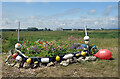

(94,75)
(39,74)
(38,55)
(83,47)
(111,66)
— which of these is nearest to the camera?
(94,75)

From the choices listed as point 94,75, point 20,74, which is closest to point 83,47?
point 94,75

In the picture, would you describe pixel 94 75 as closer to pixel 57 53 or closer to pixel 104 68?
pixel 104 68

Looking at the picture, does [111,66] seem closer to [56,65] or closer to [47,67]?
[56,65]

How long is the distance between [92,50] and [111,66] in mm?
1636

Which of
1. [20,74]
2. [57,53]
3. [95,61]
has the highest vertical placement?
[57,53]

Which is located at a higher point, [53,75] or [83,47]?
[83,47]

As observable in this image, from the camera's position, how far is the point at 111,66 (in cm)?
600

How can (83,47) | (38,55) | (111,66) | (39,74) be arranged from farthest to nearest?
1. (83,47)
2. (38,55)
3. (111,66)
4. (39,74)

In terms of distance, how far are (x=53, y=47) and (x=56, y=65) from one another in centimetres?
100

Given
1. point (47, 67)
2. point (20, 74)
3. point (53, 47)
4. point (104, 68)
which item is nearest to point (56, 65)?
point (47, 67)

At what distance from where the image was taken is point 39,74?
550cm

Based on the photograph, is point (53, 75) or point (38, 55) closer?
point (53, 75)

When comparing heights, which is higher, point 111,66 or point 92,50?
point 92,50

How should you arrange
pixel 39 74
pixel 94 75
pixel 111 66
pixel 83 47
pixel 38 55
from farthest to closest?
pixel 83 47, pixel 38 55, pixel 111 66, pixel 39 74, pixel 94 75
